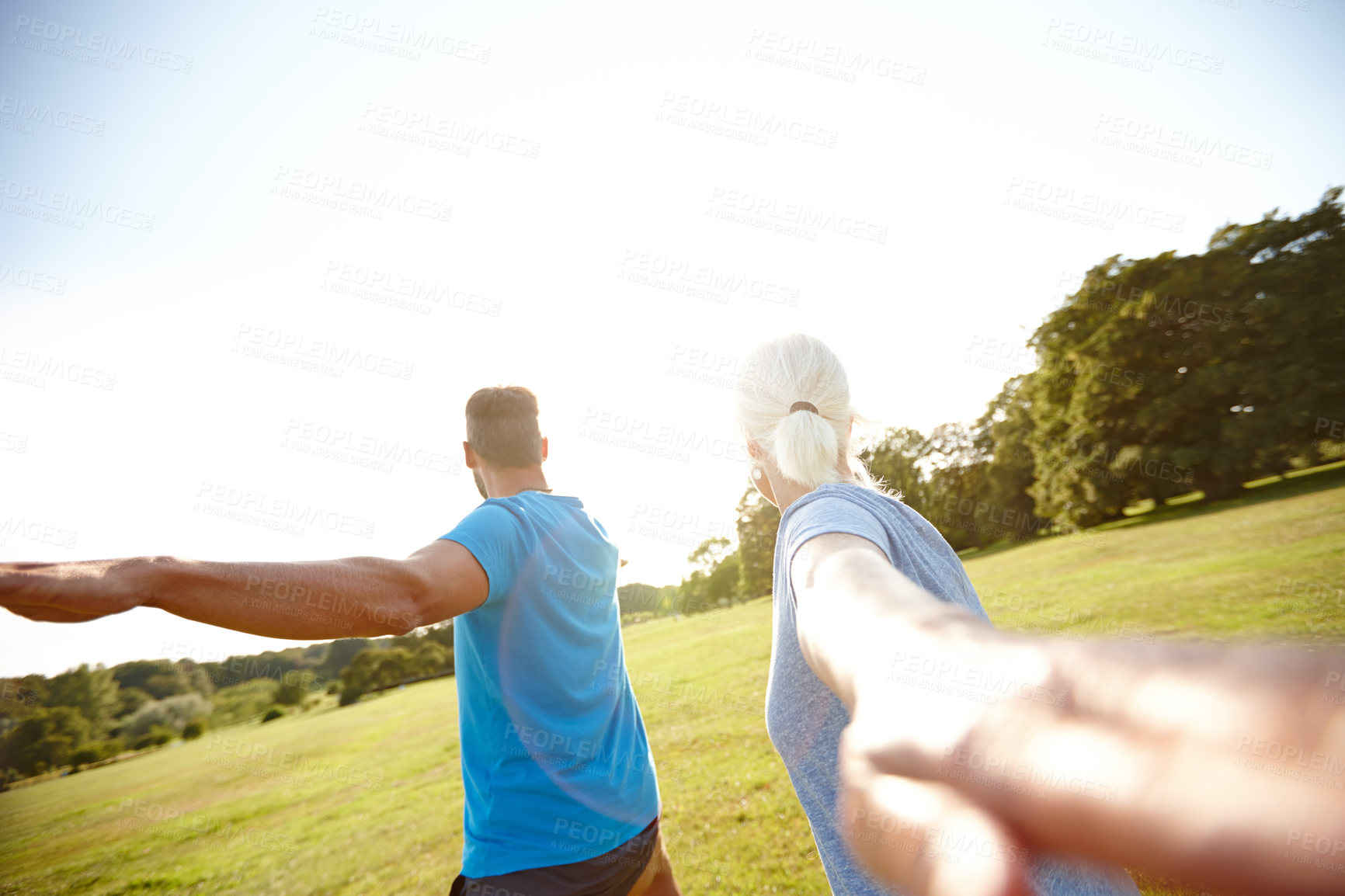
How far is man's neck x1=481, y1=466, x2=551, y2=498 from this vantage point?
3369 millimetres

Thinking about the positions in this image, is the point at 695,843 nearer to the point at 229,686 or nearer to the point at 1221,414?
the point at 1221,414

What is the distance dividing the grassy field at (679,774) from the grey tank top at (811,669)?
2.48 feet

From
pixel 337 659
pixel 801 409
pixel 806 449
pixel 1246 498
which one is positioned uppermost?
pixel 801 409

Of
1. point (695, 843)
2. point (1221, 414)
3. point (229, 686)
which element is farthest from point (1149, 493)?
point (229, 686)

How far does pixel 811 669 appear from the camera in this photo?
6.13 ft

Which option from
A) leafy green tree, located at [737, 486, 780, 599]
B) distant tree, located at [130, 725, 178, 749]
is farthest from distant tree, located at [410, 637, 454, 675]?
leafy green tree, located at [737, 486, 780, 599]

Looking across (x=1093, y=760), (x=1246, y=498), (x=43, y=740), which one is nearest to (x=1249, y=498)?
(x=1246, y=498)

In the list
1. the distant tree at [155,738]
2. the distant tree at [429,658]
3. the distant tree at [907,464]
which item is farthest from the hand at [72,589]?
the distant tree at [155,738]

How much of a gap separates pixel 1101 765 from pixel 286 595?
1.57 m

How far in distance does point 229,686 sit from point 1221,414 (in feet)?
211

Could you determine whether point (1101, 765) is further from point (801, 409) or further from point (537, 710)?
point (537, 710)

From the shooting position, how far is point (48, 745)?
112ft

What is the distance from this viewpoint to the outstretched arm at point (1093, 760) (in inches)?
21.3

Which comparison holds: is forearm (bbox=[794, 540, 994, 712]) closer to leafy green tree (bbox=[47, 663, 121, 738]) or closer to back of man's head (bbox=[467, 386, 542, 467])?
back of man's head (bbox=[467, 386, 542, 467])
